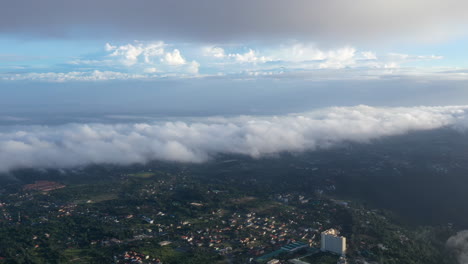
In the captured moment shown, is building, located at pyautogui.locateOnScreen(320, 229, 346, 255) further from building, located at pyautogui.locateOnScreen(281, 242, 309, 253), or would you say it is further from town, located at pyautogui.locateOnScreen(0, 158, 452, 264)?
building, located at pyautogui.locateOnScreen(281, 242, 309, 253)

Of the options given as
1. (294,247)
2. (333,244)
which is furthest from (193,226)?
(333,244)

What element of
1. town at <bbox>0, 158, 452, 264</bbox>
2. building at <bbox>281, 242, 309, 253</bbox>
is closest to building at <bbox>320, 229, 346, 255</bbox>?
town at <bbox>0, 158, 452, 264</bbox>

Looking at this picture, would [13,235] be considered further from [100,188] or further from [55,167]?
[55,167]

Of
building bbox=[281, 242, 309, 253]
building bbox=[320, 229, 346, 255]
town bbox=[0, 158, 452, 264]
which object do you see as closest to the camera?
building bbox=[320, 229, 346, 255]

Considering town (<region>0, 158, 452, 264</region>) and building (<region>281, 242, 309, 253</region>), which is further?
building (<region>281, 242, 309, 253</region>)

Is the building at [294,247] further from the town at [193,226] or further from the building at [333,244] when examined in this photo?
the building at [333,244]

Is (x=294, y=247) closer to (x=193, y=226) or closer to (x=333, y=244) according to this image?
(x=333, y=244)

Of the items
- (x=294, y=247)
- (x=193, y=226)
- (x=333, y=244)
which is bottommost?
(x=193, y=226)

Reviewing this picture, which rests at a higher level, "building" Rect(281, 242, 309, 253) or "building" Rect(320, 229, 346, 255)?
"building" Rect(320, 229, 346, 255)

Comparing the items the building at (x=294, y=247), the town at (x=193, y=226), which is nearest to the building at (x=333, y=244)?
the town at (x=193, y=226)
